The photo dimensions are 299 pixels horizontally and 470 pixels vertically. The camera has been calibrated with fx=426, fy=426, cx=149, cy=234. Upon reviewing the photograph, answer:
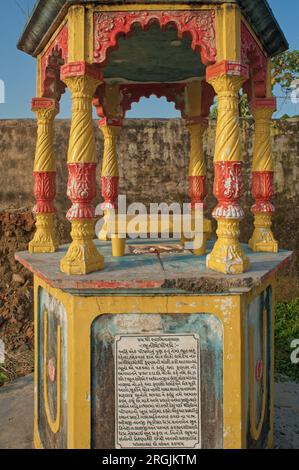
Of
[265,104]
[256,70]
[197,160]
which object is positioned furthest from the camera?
[197,160]

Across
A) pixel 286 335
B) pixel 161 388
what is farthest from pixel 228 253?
pixel 286 335

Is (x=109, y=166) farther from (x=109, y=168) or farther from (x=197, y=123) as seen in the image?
(x=197, y=123)

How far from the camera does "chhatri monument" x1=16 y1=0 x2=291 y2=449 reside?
3.86 meters

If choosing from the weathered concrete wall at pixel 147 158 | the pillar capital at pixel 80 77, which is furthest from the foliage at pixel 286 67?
the pillar capital at pixel 80 77

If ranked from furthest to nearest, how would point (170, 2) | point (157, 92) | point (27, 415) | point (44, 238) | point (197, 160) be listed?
1. point (157, 92)
2. point (197, 160)
3. point (27, 415)
4. point (44, 238)
5. point (170, 2)

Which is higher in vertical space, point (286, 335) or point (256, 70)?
point (256, 70)

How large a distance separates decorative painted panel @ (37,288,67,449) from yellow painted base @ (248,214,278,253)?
2.74 m

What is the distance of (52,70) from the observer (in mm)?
5617

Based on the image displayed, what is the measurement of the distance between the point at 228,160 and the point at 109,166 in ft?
12.3

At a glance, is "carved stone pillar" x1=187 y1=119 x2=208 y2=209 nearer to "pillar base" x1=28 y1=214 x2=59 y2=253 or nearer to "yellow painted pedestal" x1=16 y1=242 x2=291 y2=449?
"pillar base" x1=28 y1=214 x2=59 y2=253

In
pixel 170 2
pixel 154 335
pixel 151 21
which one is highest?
pixel 170 2

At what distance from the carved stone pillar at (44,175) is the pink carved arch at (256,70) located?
2626 millimetres
